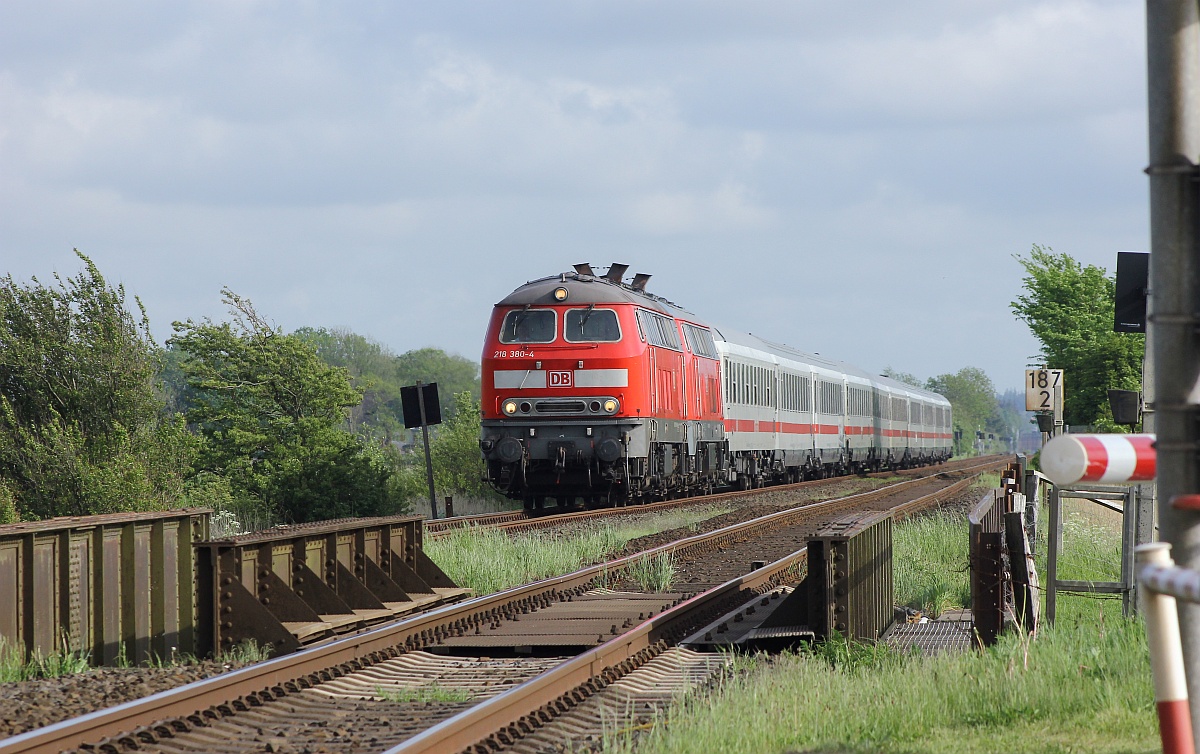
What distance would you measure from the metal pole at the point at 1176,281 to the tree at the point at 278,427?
23693mm

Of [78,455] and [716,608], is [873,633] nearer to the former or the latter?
[716,608]

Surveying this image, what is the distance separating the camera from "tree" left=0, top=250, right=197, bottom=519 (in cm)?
2386

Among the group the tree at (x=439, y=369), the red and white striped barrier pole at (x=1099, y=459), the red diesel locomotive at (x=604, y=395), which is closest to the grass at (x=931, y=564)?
the red diesel locomotive at (x=604, y=395)

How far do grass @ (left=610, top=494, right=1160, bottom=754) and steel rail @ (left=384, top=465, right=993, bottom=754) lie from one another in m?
0.61

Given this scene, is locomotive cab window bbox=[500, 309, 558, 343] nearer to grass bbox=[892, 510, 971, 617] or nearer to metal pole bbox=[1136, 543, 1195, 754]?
grass bbox=[892, 510, 971, 617]

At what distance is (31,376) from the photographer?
25.9 meters

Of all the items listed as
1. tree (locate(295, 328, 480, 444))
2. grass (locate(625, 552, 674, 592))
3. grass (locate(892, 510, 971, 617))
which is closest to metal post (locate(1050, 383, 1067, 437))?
grass (locate(892, 510, 971, 617))

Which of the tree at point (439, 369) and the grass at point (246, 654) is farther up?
the tree at point (439, 369)

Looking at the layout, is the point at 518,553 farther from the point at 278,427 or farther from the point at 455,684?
the point at 278,427

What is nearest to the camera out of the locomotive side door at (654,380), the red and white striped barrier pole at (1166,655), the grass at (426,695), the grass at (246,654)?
the red and white striped barrier pole at (1166,655)

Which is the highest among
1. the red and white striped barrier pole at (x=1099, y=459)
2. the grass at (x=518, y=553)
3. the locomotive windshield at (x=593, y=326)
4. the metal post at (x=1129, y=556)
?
the locomotive windshield at (x=593, y=326)

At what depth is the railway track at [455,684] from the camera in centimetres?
634

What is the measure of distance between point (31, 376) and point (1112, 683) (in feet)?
75.4

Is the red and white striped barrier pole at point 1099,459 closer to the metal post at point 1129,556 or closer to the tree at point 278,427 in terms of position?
the metal post at point 1129,556
